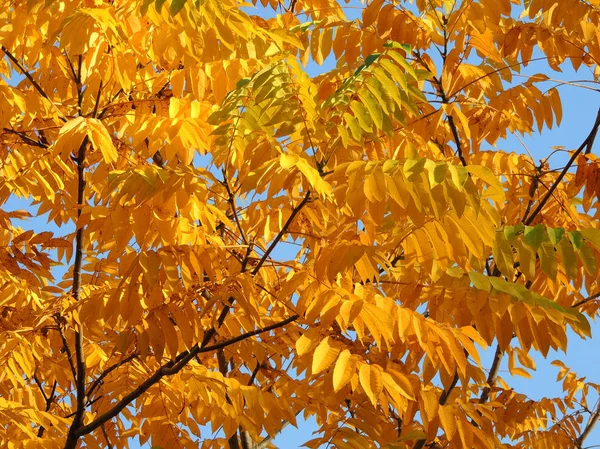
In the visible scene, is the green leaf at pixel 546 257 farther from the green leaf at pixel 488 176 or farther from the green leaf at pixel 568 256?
the green leaf at pixel 488 176

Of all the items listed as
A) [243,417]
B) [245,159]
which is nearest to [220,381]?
[243,417]

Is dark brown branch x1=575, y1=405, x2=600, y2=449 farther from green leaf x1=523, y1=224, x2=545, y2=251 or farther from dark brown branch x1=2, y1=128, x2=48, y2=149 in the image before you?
dark brown branch x1=2, y1=128, x2=48, y2=149

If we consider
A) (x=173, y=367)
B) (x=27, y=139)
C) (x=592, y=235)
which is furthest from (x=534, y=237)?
(x=27, y=139)

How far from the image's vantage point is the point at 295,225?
4.21 meters

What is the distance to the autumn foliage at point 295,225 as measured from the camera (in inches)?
115

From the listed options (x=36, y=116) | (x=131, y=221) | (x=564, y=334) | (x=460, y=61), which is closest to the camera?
(x=564, y=334)

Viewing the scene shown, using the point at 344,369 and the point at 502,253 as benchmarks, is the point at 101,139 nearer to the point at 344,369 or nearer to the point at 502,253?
the point at 344,369

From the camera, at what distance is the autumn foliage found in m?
2.93

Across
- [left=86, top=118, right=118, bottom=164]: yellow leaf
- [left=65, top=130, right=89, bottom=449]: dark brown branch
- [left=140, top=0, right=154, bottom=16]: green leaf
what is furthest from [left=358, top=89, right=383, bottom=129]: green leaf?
[left=65, top=130, right=89, bottom=449]: dark brown branch

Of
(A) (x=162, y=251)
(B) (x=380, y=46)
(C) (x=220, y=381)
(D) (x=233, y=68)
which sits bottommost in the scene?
(C) (x=220, y=381)

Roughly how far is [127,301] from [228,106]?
0.89m

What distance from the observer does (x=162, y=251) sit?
3160mm

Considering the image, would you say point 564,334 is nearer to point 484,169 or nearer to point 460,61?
point 484,169

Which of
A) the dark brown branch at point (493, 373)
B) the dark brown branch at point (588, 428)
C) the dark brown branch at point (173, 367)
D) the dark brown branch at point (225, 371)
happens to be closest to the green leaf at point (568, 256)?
the dark brown branch at point (173, 367)
